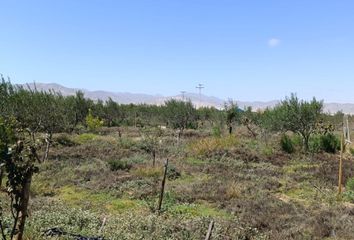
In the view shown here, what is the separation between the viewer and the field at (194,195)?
34.7ft

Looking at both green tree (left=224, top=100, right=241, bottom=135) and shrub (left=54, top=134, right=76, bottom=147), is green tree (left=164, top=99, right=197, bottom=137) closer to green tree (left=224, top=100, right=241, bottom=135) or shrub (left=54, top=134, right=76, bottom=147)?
green tree (left=224, top=100, right=241, bottom=135)

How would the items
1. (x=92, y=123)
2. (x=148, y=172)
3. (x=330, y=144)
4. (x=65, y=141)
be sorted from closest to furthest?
(x=148, y=172)
(x=330, y=144)
(x=65, y=141)
(x=92, y=123)

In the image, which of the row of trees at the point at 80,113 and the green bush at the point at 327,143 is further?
the green bush at the point at 327,143

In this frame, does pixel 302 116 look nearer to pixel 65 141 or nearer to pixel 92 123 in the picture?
pixel 65 141

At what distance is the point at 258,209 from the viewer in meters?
14.5

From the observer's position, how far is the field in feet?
34.7

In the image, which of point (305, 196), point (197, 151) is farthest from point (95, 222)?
point (197, 151)

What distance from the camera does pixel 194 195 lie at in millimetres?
16359

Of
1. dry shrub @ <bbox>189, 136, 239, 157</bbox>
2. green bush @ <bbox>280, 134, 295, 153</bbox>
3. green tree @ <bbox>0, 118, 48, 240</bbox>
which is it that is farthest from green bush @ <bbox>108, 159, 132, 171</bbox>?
green tree @ <bbox>0, 118, 48, 240</bbox>

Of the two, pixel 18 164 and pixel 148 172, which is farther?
pixel 148 172

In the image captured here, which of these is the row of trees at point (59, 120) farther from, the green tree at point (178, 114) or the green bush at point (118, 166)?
the green bush at point (118, 166)

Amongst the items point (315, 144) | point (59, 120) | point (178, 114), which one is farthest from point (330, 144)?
point (178, 114)

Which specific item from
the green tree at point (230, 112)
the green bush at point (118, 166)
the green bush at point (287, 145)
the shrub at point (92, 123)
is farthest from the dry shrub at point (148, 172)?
the shrub at point (92, 123)

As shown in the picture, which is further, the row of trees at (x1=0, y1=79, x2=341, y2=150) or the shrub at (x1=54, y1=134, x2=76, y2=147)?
the shrub at (x1=54, y1=134, x2=76, y2=147)
